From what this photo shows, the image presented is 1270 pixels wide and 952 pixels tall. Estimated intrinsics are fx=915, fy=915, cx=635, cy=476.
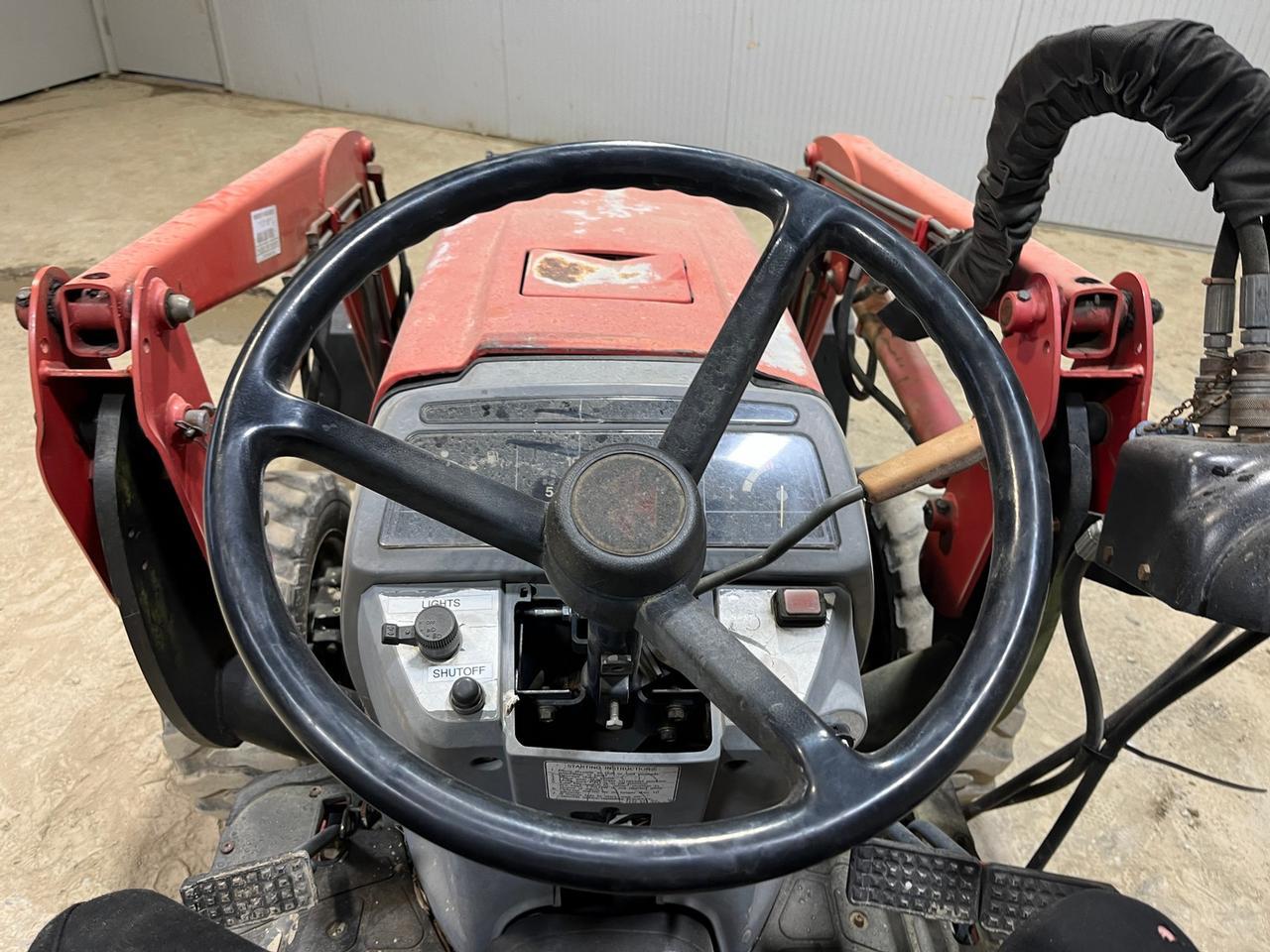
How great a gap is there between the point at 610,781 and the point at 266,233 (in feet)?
3.27

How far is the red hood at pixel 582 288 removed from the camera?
1.07 meters

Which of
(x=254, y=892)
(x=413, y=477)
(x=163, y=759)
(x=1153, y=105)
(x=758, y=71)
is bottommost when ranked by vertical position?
(x=163, y=759)

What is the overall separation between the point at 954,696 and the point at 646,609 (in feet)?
0.64

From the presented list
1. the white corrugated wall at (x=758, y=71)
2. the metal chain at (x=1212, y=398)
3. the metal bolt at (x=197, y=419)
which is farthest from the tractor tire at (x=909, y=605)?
the white corrugated wall at (x=758, y=71)

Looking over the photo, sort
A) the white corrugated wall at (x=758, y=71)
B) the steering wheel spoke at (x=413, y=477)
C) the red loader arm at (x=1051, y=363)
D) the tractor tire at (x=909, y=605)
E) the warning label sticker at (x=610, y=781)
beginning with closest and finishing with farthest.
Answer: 1. the steering wheel spoke at (x=413, y=477)
2. the warning label sticker at (x=610, y=781)
3. the red loader arm at (x=1051, y=363)
4. the tractor tire at (x=909, y=605)
5. the white corrugated wall at (x=758, y=71)

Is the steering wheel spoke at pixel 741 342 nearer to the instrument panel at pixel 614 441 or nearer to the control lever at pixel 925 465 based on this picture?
the control lever at pixel 925 465

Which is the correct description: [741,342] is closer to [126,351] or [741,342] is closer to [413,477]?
[413,477]

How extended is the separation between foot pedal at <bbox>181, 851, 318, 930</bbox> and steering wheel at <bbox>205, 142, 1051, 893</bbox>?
50cm

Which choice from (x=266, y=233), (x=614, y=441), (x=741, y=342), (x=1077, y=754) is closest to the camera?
(x=741, y=342)

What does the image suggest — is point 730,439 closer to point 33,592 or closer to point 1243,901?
point 1243,901

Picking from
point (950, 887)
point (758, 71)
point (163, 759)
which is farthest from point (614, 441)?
point (758, 71)

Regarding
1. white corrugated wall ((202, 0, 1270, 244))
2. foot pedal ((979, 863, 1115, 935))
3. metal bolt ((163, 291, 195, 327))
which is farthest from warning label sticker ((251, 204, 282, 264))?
white corrugated wall ((202, 0, 1270, 244))

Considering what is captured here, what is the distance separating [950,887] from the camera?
36.1 inches

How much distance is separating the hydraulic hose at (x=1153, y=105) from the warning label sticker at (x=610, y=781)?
63cm
